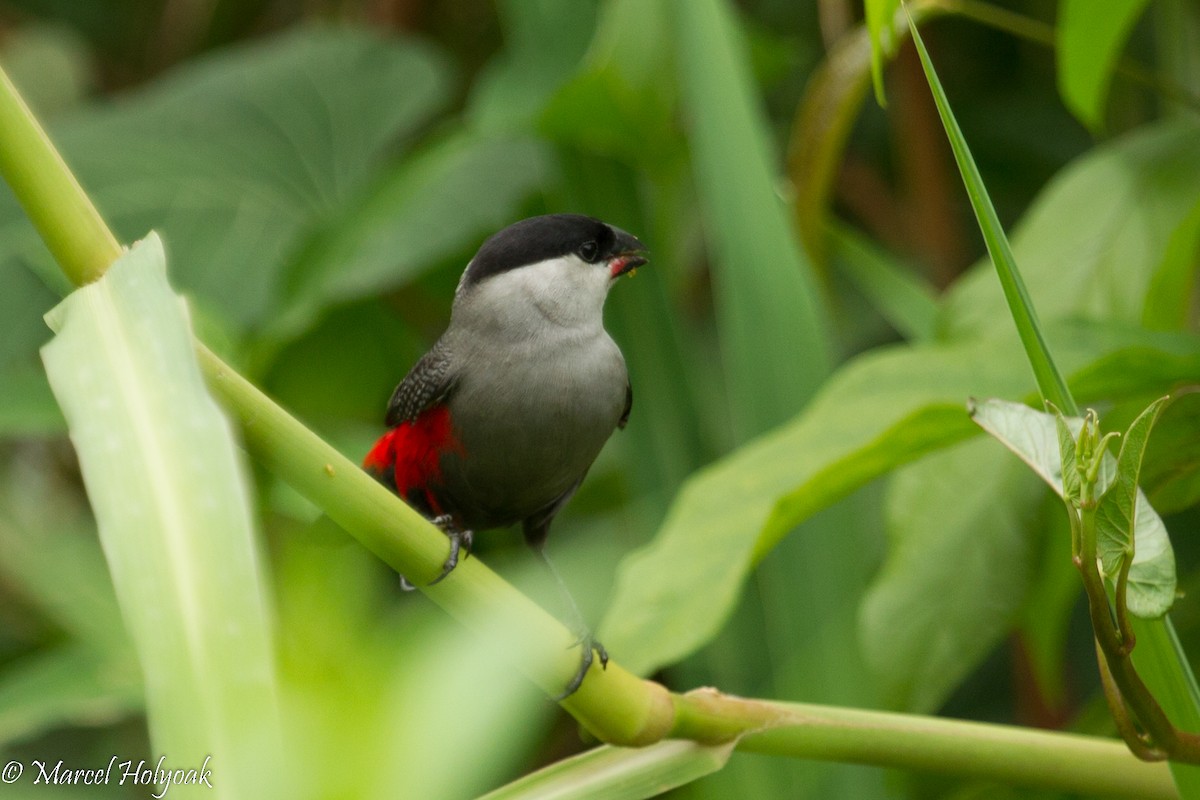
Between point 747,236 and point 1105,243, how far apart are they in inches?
19.0

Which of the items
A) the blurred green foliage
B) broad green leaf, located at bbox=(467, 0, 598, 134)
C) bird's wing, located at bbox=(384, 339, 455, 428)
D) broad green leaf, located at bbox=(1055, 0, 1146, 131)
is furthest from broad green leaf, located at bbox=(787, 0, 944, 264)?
bird's wing, located at bbox=(384, 339, 455, 428)

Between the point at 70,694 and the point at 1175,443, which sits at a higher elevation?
the point at 70,694

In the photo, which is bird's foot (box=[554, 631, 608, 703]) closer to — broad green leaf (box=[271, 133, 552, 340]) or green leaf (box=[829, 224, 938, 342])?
broad green leaf (box=[271, 133, 552, 340])

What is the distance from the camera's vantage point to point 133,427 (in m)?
0.51

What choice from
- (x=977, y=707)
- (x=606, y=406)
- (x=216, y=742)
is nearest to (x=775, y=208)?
(x=606, y=406)

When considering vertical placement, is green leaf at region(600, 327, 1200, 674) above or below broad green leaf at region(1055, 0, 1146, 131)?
below

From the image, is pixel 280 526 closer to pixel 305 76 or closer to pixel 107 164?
pixel 107 164

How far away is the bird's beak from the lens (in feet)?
3.61

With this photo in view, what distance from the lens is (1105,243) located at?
1.52 meters

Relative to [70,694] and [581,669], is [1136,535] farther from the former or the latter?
[70,694]

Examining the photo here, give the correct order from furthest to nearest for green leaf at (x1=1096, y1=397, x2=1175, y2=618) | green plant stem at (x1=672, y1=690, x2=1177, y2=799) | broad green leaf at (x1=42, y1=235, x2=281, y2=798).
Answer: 1. green plant stem at (x1=672, y1=690, x2=1177, y2=799)
2. green leaf at (x1=1096, y1=397, x2=1175, y2=618)
3. broad green leaf at (x1=42, y1=235, x2=281, y2=798)

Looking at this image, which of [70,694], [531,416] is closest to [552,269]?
[531,416]

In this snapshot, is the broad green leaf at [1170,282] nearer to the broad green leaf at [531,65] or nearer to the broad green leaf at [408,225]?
the broad green leaf at [531,65]

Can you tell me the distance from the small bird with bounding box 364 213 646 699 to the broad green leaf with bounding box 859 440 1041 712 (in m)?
0.37
